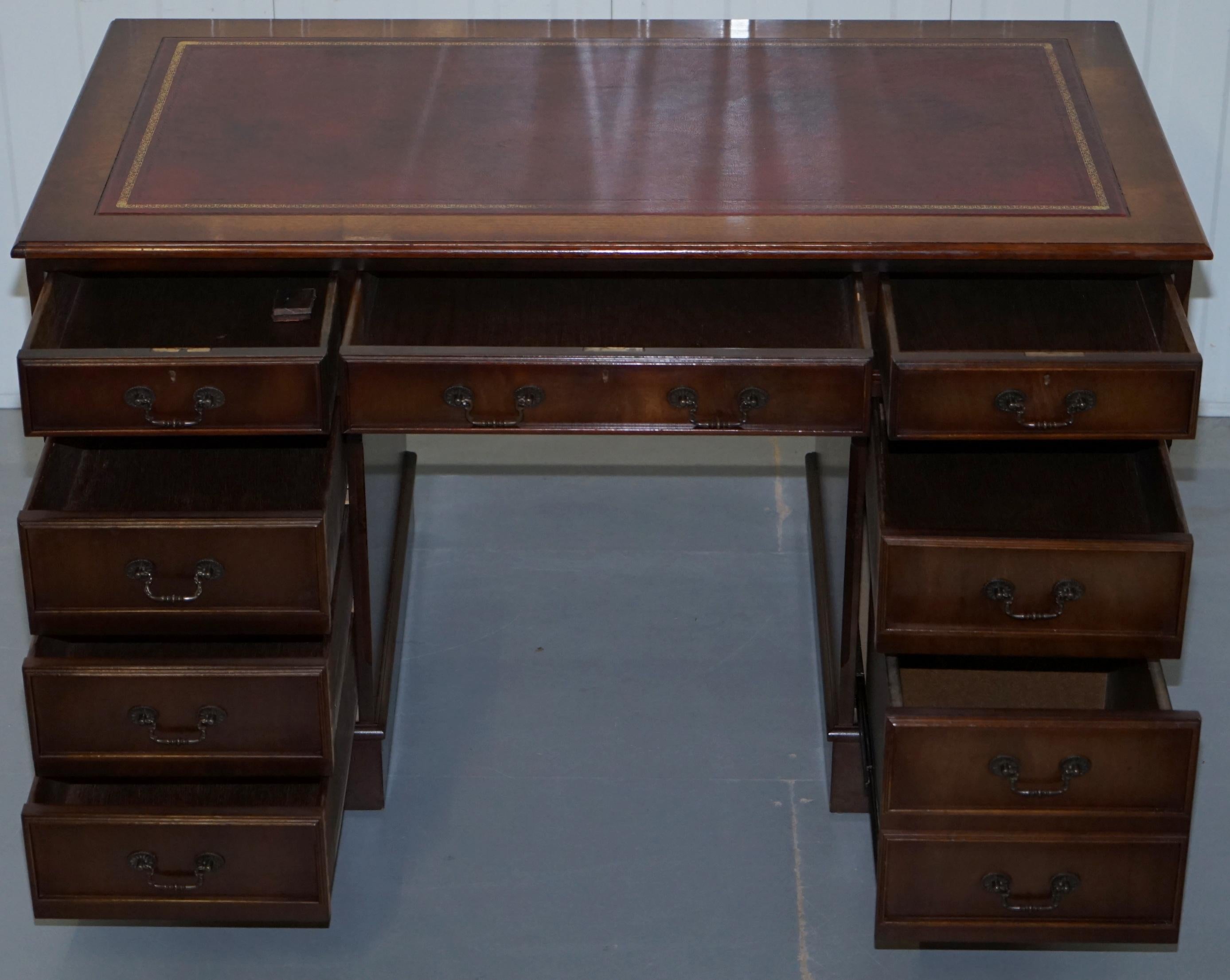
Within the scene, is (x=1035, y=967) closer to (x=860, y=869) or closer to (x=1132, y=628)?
(x=860, y=869)

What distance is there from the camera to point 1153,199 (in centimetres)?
238

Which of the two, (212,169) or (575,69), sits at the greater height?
(575,69)

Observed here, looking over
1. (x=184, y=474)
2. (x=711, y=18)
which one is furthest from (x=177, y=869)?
(x=711, y=18)

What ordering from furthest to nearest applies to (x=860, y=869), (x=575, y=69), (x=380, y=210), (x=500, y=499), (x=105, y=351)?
(x=500, y=499) < (x=575, y=69) < (x=860, y=869) < (x=380, y=210) < (x=105, y=351)

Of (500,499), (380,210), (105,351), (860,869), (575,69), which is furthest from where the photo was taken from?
(500,499)

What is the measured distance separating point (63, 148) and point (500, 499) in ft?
4.25

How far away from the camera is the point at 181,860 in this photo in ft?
7.59

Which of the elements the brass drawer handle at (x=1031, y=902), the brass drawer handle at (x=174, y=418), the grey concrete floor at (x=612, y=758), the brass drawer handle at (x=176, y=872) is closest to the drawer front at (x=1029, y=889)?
the brass drawer handle at (x=1031, y=902)

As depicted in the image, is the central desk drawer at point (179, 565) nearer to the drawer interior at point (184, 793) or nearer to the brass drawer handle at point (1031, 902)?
the drawer interior at point (184, 793)

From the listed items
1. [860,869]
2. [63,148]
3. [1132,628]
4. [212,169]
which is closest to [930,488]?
[1132,628]

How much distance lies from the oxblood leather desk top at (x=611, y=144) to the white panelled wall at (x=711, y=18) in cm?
75

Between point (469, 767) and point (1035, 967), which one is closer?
point (1035, 967)

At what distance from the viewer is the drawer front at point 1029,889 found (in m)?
2.25

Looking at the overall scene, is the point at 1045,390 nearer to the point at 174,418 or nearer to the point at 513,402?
the point at 513,402
